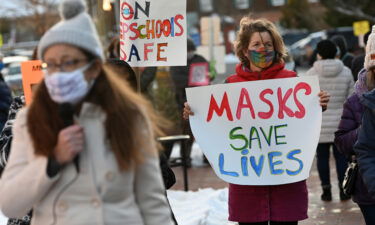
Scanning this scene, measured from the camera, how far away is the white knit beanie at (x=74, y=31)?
298 centimetres

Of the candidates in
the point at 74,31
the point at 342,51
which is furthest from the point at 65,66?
the point at 342,51

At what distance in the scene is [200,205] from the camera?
8.59m

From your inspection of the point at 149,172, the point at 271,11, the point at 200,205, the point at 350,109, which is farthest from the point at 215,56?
the point at 271,11

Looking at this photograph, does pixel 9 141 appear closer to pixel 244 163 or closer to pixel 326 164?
pixel 244 163

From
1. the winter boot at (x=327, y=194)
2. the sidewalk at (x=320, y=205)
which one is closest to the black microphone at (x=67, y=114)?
the sidewalk at (x=320, y=205)

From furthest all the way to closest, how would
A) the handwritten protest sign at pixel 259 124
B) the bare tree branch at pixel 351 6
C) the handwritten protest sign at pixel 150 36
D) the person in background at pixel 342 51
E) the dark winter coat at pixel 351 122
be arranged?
1. the bare tree branch at pixel 351 6
2. the person in background at pixel 342 51
3. the handwritten protest sign at pixel 150 36
4. the dark winter coat at pixel 351 122
5. the handwritten protest sign at pixel 259 124

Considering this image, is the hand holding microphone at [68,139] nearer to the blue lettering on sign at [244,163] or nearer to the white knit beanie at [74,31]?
the white knit beanie at [74,31]

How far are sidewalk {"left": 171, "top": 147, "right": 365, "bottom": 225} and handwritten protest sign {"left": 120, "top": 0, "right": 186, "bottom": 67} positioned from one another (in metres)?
2.26

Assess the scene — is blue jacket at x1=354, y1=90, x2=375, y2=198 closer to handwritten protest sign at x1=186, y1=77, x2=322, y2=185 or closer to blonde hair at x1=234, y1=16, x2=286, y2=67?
handwritten protest sign at x1=186, y1=77, x2=322, y2=185

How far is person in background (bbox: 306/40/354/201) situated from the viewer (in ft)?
29.7

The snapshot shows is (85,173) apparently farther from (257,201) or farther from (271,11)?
(271,11)

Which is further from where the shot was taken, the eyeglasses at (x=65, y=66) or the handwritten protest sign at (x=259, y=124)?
the handwritten protest sign at (x=259, y=124)

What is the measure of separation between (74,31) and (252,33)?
234cm

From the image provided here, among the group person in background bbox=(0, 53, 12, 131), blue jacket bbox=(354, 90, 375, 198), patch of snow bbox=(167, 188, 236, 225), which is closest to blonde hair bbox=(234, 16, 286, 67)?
blue jacket bbox=(354, 90, 375, 198)
